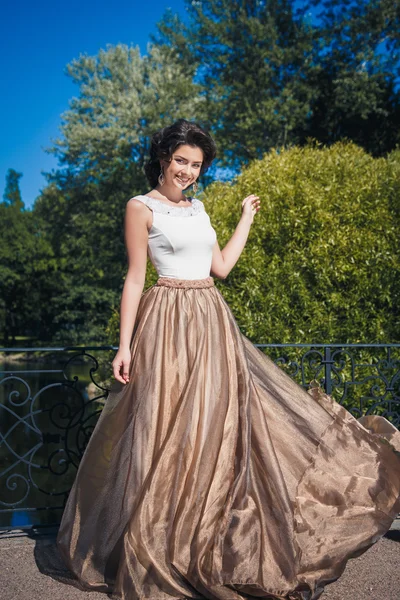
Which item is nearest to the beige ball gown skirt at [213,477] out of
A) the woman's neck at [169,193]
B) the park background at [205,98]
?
the woman's neck at [169,193]

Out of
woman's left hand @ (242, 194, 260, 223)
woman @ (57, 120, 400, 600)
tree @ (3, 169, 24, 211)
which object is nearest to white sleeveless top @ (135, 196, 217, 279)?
woman @ (57, 120, 400, 600)

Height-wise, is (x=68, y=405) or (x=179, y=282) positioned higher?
(x=179, y=282)

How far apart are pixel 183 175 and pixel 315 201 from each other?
481 centimetres

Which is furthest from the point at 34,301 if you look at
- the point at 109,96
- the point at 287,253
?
the point at 287,253

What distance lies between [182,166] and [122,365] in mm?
1034

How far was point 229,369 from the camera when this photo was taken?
2.76m

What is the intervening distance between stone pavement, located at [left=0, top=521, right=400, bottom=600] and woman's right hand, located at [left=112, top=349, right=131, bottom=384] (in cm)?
95

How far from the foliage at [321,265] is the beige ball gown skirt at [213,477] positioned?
4.43 m

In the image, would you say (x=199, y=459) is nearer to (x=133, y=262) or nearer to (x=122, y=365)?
(x=122, y=365)

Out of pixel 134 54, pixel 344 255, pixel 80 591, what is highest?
pixel 134 54

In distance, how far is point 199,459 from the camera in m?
2.56

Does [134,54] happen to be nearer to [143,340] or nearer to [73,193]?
[73,193]

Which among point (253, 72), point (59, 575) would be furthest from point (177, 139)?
point (253, 72)

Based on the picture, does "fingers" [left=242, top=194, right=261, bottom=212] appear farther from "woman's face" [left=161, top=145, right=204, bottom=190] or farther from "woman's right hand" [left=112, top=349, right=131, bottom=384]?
"woman's right hand" [left=112, top=349, right=131, bottom=384]
